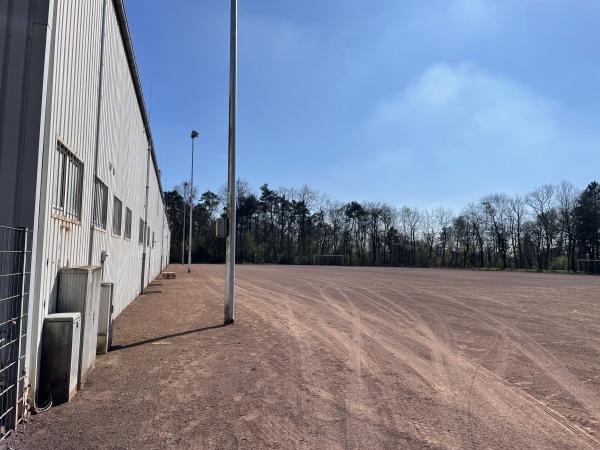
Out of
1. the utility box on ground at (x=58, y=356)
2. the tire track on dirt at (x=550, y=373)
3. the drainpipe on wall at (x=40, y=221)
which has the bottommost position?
the tire track on dirt at (x=550, y=373)

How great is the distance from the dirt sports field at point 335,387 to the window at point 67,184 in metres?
2.45

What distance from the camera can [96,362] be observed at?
7180 mm

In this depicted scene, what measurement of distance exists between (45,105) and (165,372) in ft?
13.5

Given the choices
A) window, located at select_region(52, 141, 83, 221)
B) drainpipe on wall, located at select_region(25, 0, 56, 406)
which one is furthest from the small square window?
drainpipe on wall, located at select_region(25, 0, 56, 406)

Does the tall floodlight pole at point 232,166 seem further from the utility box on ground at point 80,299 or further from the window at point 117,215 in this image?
the utility box on ground at point 80,299

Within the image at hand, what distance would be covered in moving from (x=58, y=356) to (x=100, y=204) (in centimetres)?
473

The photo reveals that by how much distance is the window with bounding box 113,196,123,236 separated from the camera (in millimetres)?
11227

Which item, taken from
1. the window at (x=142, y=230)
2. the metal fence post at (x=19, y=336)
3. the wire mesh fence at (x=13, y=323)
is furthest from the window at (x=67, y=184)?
the window at (x=142, y=230)

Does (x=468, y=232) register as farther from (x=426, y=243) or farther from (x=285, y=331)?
(x=285, y=331)

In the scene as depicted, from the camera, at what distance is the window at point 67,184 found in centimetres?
584

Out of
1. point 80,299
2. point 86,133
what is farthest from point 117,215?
point 80,299

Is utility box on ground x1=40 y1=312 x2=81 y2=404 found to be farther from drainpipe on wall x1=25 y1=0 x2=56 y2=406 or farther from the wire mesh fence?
the wire mesh fence

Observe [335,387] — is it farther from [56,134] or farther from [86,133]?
[86,133]

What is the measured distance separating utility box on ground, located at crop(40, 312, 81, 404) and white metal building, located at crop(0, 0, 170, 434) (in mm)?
203
